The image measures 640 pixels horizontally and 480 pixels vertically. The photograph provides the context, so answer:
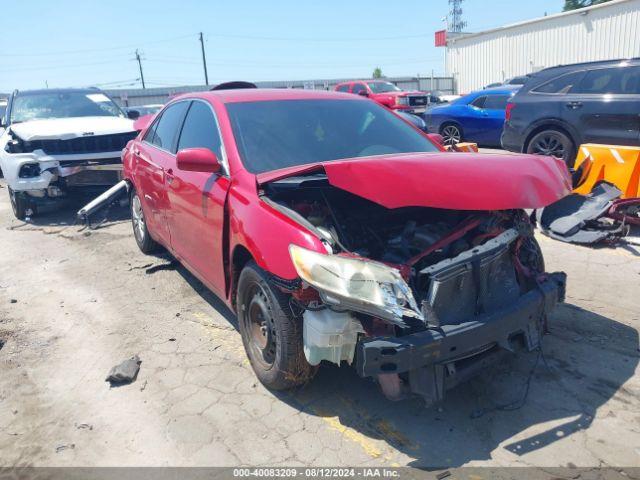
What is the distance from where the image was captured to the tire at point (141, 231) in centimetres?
605

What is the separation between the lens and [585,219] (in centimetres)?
589

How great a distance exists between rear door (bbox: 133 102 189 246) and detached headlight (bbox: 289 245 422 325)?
2495mm

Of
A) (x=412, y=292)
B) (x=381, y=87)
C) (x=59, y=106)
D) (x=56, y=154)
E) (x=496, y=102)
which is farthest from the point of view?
(x=381, y=87)

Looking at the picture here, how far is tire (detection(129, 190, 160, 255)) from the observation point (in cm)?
605

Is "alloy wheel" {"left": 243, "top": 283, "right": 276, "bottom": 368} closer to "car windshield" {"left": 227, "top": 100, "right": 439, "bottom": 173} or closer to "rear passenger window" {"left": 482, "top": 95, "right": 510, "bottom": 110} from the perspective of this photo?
"car windshield" {"left": 227, "top": 100, "right": 439, "bottom": 173}

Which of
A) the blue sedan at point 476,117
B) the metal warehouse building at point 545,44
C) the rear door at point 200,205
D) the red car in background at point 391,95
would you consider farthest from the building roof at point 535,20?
the rear door at point 200,205

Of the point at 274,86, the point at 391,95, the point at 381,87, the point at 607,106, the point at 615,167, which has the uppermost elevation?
the point at 274,86

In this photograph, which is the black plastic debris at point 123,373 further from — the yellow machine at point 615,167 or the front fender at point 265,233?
the yellow machine at point 615,167

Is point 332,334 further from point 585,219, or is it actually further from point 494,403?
point 585,219

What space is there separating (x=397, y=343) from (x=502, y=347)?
715 millimetres

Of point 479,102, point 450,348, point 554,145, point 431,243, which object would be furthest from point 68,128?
point 479,102

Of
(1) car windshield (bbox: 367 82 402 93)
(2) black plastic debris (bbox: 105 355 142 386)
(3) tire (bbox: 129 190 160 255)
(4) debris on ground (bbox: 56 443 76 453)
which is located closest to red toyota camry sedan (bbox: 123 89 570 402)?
(2) black plastic debris (bbox: 105 355 142 386)

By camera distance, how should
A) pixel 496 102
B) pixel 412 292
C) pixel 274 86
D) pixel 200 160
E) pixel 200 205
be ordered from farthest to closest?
pixel 274 86
pixel 496 102
pixel 200 205
pixel 200 160
pixel 412 292

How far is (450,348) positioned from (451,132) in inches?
448
